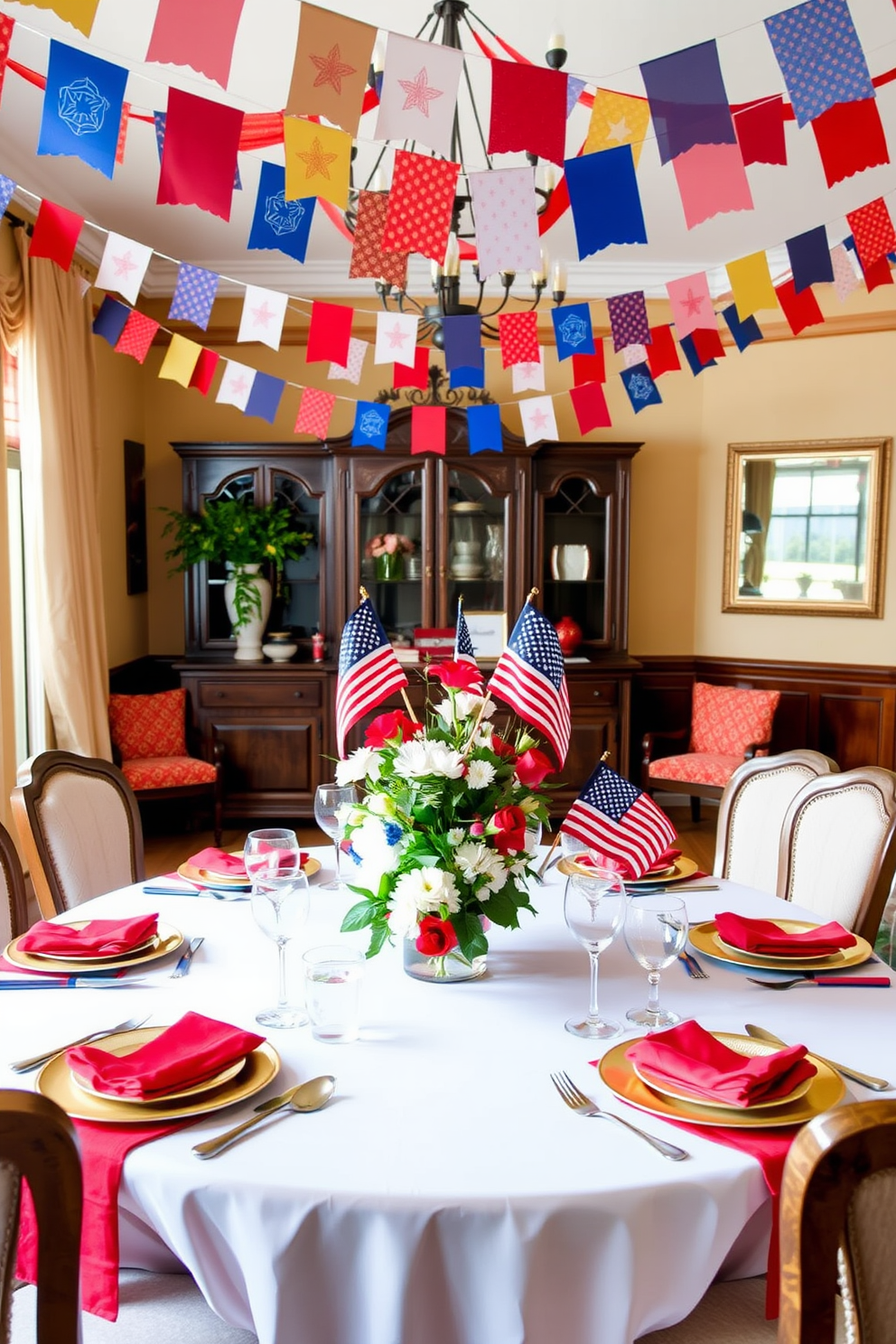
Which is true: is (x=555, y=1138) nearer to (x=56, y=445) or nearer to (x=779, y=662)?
(x=56, y=445)

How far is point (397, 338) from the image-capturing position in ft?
11.5

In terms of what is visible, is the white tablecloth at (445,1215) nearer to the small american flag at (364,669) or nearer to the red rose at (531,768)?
the red rose at (531,768)

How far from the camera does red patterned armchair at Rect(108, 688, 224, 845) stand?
16.4ft

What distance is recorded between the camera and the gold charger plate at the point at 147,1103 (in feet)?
4.12

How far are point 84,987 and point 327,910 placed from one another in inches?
19.8

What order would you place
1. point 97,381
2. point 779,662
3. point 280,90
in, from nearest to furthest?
1. point 280,90
2. point 97,381
3. point 779,662

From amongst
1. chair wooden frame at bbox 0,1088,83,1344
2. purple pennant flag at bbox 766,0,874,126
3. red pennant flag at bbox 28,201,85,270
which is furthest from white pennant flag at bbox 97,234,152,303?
chair wooden frame at bbox 0,1088,83,1344

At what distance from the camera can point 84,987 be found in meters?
1.69

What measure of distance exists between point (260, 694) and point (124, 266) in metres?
2.58

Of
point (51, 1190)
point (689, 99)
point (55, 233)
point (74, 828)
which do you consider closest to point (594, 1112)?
point (51, 1190)

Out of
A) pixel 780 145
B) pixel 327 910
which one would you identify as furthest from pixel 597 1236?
pixel 780 145

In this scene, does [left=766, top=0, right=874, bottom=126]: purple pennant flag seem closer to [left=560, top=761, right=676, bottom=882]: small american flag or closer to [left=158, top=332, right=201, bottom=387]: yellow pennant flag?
[left=560, top=761, right=676, bottom=882]: small american flag

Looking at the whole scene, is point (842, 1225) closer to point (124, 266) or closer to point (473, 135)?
point (124, 266)

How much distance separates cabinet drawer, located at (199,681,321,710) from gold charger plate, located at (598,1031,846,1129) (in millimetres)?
4091
